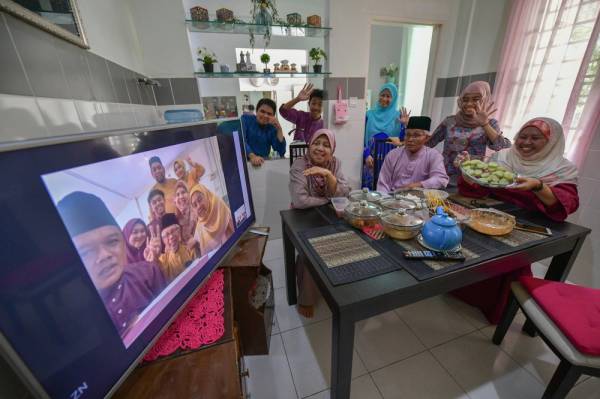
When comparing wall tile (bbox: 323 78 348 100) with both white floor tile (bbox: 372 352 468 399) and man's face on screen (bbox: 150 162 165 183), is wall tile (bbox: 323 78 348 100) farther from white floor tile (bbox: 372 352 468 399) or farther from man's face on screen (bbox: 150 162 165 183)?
white floor tile (bbox: 372 352 468 399)

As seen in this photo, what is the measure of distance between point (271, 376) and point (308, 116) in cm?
218

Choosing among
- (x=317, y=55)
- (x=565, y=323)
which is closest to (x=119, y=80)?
(x=317, y=55)

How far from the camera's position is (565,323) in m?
0.92

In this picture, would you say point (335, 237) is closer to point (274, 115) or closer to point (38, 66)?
point (38, 66)

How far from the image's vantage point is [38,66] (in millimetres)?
→ 735

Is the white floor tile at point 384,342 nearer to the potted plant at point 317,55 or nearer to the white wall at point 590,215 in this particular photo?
the white wall at point 590,215

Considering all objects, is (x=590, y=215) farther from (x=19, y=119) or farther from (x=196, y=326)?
(x=19, y=119)

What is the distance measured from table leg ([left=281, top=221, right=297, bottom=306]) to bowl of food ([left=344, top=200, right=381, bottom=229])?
38 centimetres

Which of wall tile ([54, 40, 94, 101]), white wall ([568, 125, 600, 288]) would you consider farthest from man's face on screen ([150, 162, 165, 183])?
white wall ([568, 125, 600, 288])

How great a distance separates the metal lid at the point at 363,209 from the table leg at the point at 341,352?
0.51 metres

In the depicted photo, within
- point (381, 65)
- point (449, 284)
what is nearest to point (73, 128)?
point (449, 284)

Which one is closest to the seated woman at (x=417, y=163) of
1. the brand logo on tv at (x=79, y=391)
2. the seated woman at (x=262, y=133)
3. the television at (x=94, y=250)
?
the seated woman at (x=262, y=133)

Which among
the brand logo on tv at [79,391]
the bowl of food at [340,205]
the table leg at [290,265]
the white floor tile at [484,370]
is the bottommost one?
the white floor tile at [484,370]

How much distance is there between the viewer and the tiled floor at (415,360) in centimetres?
116
